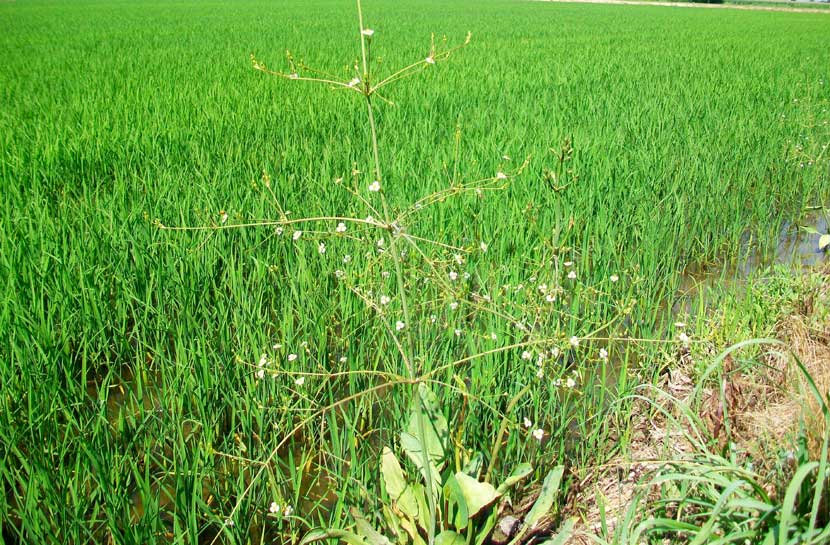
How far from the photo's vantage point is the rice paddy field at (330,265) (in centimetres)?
167

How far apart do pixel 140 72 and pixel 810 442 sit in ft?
25.0

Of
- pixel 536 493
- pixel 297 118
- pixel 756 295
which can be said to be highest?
pixel 297 118

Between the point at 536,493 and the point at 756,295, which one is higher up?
the point at 756,295

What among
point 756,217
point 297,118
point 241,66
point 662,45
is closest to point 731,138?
point 756,217

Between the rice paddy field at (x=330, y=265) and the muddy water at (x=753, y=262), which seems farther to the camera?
the muddy water at (x=753, y=262)

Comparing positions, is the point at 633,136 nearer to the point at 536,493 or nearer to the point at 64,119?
the point at 536,493

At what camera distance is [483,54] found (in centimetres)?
950

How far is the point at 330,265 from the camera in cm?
269

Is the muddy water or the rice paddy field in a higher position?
the rice paddy field

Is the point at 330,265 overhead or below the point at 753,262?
overhead

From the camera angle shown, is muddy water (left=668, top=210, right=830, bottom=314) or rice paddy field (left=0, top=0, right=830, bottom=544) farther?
muddy water (left=668, top=210, right=830, bottom=314)

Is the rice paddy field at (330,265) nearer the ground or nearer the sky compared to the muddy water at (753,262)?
nearer the sky

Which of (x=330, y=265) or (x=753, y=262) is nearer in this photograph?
(x=330, y=265)

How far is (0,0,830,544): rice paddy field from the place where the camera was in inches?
65.9
